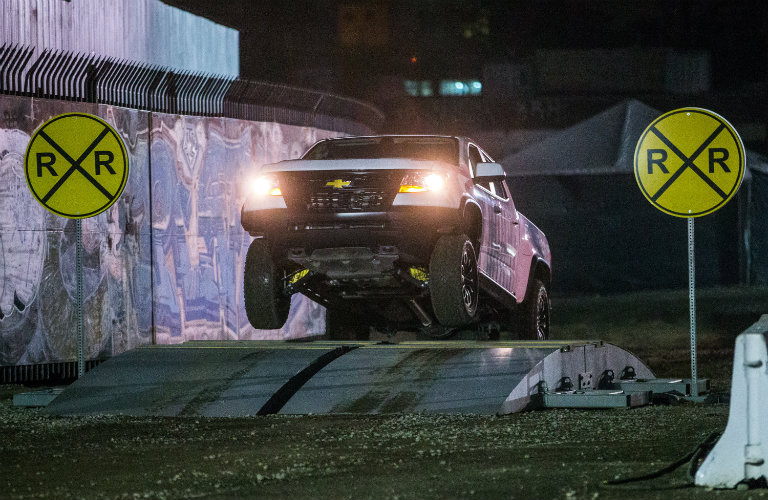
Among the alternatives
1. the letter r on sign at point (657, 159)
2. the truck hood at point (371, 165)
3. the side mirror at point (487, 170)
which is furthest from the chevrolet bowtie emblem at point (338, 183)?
the letter r on sign at point (657, 159)

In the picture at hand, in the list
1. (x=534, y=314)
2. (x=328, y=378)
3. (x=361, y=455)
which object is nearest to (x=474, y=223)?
(x=328, y=378)

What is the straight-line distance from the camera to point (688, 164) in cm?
1112

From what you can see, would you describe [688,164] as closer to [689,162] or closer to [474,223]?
[689,162]

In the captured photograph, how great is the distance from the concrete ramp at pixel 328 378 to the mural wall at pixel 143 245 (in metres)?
2.43

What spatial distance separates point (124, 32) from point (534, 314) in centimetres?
782

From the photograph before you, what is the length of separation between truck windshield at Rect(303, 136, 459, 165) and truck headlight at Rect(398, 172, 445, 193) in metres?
0.79

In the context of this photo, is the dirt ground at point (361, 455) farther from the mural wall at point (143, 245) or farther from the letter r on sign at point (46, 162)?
the mural wall at point (143, 245)

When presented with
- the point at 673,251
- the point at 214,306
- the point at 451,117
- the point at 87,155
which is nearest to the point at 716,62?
the point at 451,117

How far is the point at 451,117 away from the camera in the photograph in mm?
55844

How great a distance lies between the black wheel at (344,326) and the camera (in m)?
14.1

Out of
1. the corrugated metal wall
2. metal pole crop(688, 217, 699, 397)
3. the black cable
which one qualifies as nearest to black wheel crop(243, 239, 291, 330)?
metal pole crop(688, 217, 699, 397)

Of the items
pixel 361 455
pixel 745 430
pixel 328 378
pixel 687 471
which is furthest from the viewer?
pixel 328 378

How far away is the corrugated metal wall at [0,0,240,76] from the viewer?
15.4 metres

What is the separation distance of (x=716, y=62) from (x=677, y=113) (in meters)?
61.7
